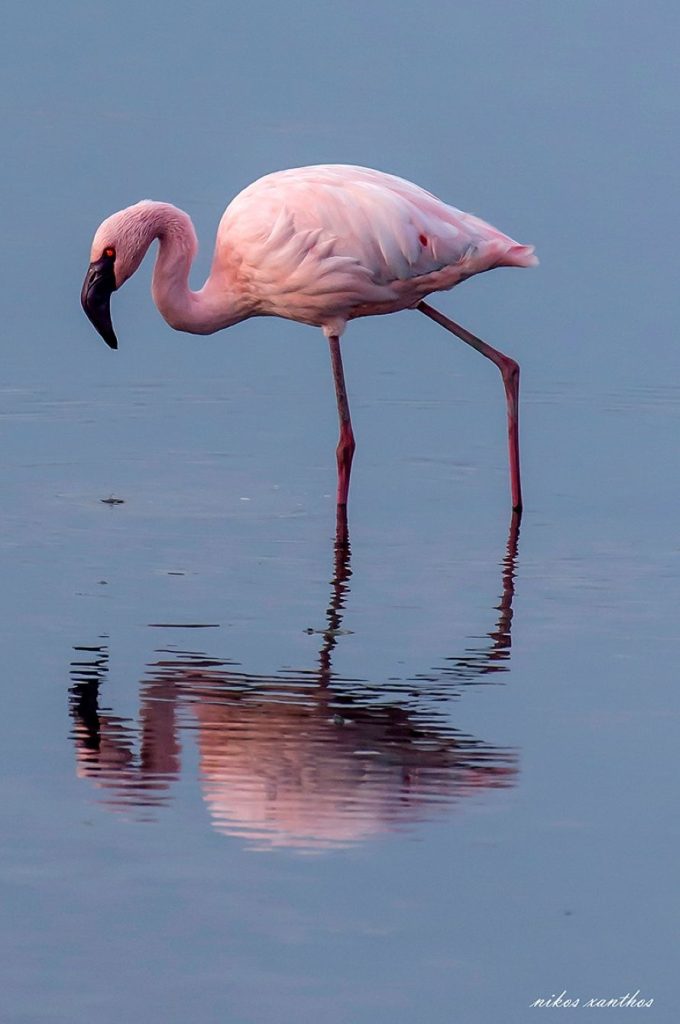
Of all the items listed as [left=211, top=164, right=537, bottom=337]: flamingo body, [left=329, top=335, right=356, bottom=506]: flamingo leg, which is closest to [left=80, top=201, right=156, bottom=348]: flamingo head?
[left=211, top=164, right=537, bottom=337]: flamingo body

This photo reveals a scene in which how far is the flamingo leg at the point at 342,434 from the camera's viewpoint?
371 inches

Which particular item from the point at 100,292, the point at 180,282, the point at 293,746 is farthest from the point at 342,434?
the point at 293,746

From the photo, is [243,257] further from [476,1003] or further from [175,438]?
[476,1003]

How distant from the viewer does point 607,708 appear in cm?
617

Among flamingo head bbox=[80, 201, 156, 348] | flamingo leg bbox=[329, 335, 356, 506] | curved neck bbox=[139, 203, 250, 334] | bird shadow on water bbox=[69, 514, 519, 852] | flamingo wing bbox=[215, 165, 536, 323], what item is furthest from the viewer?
curved neck bbox=[139, 203, 250, 334]

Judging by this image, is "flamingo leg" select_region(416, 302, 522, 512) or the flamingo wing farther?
"flamingo leg" select_region(416, 302, 522, 512)

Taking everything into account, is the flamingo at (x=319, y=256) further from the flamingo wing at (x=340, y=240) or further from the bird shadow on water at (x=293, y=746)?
the bird shadow on water at (x=293, y=746)

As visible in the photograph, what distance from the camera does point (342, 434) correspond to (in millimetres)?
9586

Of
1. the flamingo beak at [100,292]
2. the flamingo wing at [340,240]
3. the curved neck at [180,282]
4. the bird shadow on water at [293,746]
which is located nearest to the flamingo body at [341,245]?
the flamingo wing at [340,240]

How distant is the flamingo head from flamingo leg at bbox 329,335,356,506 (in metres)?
1.03

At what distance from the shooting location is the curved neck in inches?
384

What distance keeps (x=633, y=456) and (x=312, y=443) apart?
173 cm

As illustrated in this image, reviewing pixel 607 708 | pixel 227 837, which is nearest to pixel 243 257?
pixel 607 708

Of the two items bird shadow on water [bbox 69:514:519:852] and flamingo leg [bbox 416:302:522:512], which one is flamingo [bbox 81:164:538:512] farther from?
bird shadow on water [bbox 69:514:519:852]
